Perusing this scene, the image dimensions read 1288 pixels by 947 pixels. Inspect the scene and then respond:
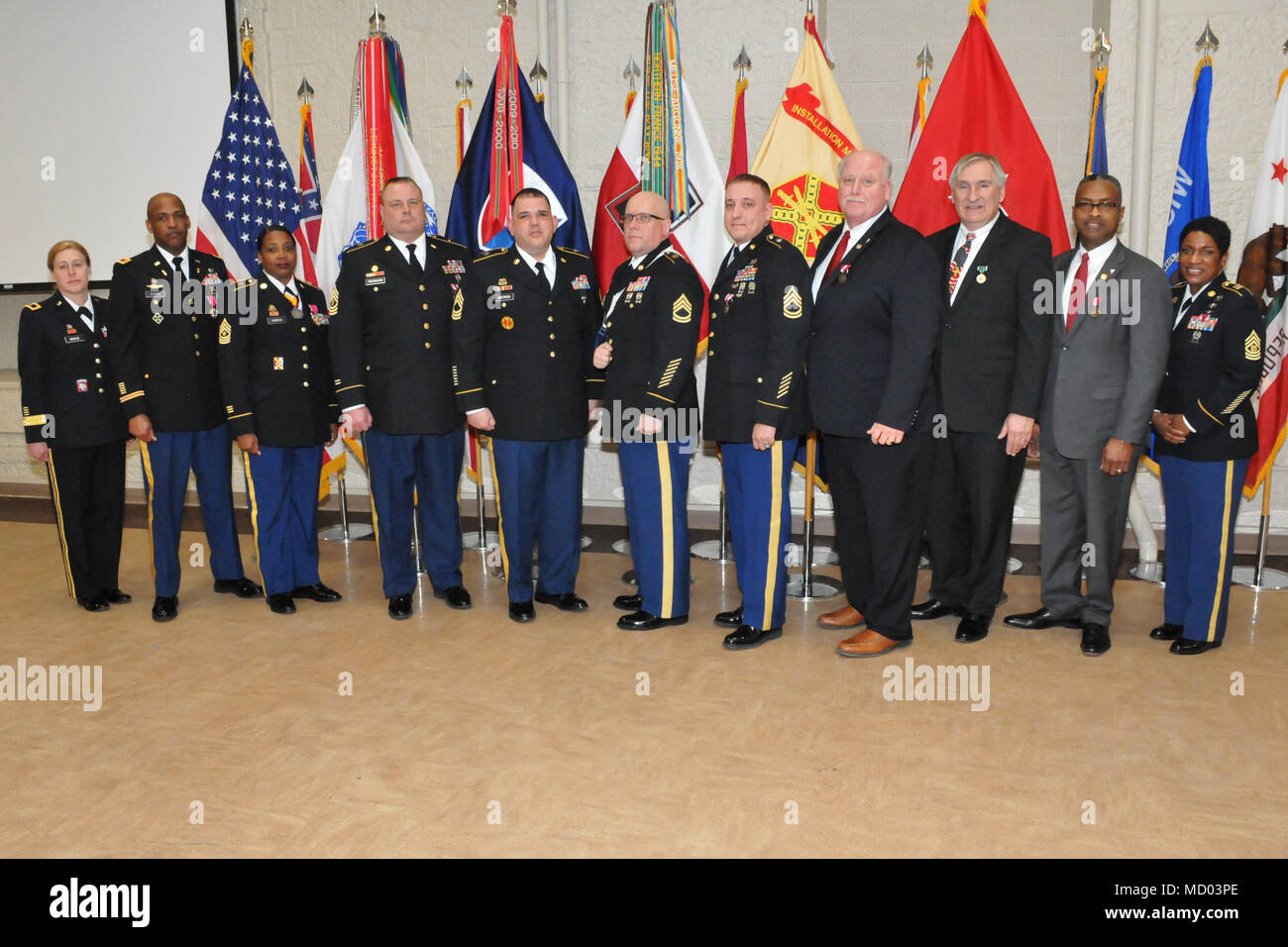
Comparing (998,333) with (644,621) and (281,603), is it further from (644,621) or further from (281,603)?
(281,603)

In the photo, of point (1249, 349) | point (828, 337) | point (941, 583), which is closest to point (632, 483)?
point (828, 337)

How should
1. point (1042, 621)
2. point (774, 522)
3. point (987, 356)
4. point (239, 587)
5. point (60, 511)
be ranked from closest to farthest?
point (987, 356)
point (774, 522)
point (1042, 621)
point (60, 511)
point (239, 587)

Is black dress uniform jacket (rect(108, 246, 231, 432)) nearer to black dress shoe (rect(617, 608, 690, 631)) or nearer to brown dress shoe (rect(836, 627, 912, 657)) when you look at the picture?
black dress shoe (rect(617, 608, 690, 631))

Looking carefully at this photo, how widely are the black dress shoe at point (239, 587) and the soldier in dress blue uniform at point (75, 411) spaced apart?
1.46 feet

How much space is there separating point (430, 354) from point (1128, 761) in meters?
2.73

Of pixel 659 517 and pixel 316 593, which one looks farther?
pixel 316 593

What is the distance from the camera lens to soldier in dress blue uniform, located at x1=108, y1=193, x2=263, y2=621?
394 centimetres

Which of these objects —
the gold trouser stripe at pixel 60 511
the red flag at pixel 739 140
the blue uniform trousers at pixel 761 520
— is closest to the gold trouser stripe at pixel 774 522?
the blue uniform trousers at pixel 761 520

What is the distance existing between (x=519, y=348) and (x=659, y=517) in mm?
826

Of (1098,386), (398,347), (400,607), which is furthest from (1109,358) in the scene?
(400,607)

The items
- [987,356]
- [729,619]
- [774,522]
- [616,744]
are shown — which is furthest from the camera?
[729,619]

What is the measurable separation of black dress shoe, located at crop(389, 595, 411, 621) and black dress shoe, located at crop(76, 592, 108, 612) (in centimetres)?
123

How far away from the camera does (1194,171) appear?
14.6 feet

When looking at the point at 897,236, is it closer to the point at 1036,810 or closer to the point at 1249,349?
the point at 1249,349
